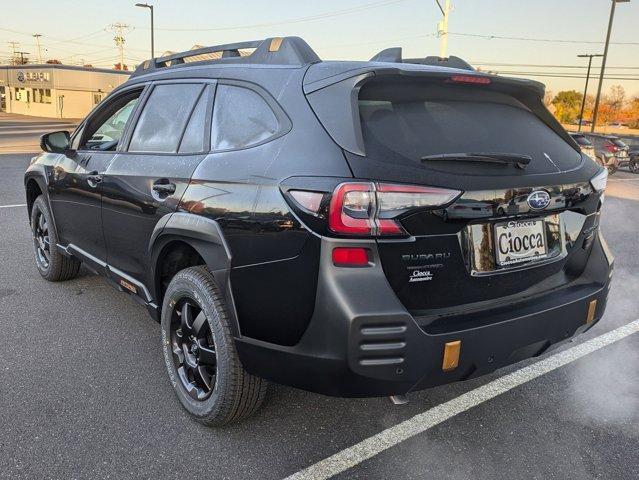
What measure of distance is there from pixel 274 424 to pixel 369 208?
133 cm

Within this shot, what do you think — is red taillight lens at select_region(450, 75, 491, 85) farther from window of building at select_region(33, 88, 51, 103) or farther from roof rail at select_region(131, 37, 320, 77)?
window of building at select_region(33, 88, 51, 103)

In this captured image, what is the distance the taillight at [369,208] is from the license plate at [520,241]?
0.48m

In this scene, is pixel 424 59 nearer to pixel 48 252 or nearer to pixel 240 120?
pixel 240 120

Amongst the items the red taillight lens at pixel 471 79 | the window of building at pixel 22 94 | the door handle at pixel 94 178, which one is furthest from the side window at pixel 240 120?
the window of building at pixel 22 94

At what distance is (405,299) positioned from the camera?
6.86 ft

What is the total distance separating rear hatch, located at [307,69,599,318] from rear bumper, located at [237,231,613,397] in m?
0.09

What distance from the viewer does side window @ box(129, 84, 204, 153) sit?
301 centimetres

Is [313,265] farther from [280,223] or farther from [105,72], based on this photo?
[105,72]

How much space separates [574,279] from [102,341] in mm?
2909

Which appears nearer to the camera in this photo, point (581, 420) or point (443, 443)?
point (443, 443)

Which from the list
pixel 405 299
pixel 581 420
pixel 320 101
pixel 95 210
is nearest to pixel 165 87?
pixel 95 210

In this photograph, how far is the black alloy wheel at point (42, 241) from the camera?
487 centimetres

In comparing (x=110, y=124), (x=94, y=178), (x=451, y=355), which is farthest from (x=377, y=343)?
(x=110, y=124)

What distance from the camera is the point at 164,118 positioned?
10.4 feet
